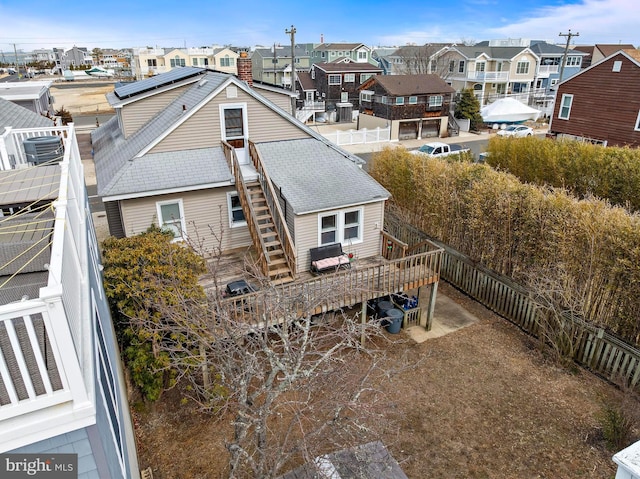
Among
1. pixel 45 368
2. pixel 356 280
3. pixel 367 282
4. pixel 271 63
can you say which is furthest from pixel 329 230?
pixel 271 63

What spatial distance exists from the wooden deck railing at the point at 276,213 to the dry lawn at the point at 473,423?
392 centimetres

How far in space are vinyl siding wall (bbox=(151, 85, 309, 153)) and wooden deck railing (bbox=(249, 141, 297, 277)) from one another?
3.88 feet

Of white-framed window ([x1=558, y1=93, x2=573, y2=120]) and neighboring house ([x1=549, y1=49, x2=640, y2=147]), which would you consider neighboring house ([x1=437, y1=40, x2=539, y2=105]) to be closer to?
white-framed window ([x1=558, y1=93, x2=573, y2=120])

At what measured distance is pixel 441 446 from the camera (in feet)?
29.2

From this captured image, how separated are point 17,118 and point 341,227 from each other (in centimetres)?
1191

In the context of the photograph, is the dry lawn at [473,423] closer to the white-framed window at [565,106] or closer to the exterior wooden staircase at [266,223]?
the exterior wooden staircase at [266,223]

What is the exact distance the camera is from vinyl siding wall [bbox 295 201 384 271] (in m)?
12.9

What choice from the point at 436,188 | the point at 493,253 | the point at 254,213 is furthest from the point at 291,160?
the point at 493,253

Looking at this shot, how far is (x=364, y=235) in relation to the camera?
1398 cm

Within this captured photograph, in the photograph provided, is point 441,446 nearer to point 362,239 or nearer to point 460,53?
point 362,239

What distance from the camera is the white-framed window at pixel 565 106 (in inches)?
1137

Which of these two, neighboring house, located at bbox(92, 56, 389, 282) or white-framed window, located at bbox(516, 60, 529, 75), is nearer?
neighboring house, located at bbox(92, 56, 389, 282)

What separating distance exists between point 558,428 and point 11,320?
10.3 m

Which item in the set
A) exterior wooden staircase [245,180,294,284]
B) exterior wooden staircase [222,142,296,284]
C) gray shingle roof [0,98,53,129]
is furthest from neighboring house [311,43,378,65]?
exterior wooden staircase [245,180,294,284]
